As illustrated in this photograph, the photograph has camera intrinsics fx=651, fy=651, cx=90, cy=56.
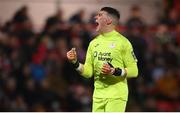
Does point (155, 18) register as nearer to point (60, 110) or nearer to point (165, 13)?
point (165, 13)

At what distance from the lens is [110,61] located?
19.5 ft

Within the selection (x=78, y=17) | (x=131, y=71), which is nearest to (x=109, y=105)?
(x=131, y=71)

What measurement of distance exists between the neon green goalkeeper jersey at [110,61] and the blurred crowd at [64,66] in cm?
438

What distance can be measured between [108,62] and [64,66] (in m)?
5.00

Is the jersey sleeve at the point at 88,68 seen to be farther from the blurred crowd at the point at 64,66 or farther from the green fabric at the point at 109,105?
the blurred crowd at the point at 64,66

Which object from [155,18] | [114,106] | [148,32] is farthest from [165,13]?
[114,106]

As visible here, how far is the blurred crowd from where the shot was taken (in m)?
10.8

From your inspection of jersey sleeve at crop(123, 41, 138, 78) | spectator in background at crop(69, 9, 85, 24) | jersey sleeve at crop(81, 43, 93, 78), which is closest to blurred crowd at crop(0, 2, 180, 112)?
spectator in background at crop(69, 9, 85, 24)

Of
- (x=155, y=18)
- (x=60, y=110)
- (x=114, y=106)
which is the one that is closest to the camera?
(x=114, y=106)

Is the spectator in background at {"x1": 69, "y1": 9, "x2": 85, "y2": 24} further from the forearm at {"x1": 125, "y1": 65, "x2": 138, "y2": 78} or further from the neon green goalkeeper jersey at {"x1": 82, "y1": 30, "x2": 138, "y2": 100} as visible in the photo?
the forearm at {"x1": 125, "y1": 65, "x2": 138, "y2": 78}

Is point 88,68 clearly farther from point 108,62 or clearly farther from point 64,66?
point 64,66

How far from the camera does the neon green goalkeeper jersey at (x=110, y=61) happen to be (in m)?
5.95

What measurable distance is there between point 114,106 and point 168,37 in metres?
5.66

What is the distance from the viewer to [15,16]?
1145 centimetres
